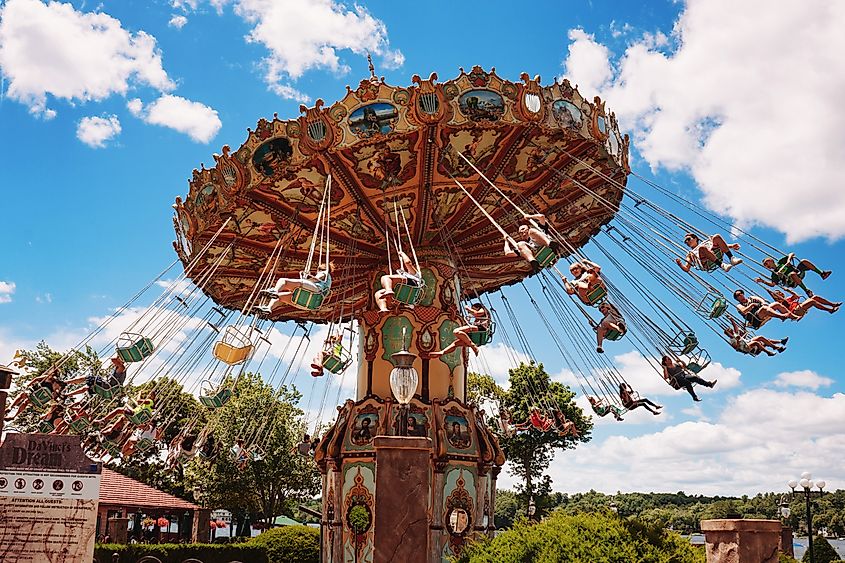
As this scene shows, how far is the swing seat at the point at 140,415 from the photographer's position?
1440cm

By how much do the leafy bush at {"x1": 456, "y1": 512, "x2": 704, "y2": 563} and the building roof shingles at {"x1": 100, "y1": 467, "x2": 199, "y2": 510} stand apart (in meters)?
20.9

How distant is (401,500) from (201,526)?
2298 centimetres

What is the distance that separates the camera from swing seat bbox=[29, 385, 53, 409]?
1369 centimetres

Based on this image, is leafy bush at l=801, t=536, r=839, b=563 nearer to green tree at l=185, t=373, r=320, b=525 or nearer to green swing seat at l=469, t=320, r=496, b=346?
green swing seat at l=469, t=320, r=496, b=346

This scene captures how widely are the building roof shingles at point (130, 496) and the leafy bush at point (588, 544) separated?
20873 millimetres

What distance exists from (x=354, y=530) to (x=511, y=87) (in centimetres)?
872

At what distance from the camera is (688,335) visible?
39.6 feet

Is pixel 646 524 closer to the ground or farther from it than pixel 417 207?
closer to the ground

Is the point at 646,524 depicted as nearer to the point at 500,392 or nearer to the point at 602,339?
the point at 602,339

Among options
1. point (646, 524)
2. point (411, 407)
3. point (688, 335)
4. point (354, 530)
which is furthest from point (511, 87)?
point (354, 530)

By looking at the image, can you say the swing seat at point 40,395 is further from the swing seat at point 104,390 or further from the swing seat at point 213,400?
the swing seat at point 213,400

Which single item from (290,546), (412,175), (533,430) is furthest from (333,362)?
(533,430)

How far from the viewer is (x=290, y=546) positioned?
2292 cm

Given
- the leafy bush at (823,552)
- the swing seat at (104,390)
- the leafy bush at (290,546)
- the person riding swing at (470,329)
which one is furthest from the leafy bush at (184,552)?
the leafy bush at (823,552)
